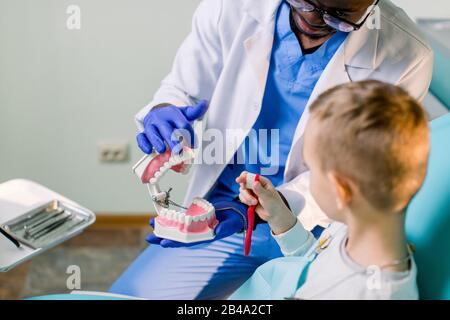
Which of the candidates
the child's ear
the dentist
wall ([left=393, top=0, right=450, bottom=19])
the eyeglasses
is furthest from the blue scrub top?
the child's ear

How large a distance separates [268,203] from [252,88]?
280 millimetres

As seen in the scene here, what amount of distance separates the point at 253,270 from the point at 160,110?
1.14 ft

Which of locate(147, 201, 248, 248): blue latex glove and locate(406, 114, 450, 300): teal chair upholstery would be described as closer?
locate(406, 114, 450, 300): teal chair upholstery

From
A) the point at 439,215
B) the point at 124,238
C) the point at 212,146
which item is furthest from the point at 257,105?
the point at 124,238

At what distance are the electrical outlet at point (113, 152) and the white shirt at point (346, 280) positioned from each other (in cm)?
76

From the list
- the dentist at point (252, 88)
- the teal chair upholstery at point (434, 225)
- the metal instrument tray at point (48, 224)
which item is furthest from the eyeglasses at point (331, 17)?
the metal instrument tray at point (48, 224)

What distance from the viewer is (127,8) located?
143cm

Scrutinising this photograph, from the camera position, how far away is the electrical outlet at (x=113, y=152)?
1.63m

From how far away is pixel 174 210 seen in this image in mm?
1100

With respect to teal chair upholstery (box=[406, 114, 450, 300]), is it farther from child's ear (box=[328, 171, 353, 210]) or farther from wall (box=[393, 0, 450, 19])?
wall (box=[393, 0, 450, 19])

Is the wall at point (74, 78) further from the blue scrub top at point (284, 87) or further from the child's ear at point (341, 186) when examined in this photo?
the child's ear at point (341, 186)

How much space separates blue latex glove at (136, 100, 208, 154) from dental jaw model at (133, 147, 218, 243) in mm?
19

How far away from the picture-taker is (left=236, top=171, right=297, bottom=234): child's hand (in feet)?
3.40

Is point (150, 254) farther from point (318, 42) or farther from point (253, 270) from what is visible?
point (318, 42)
